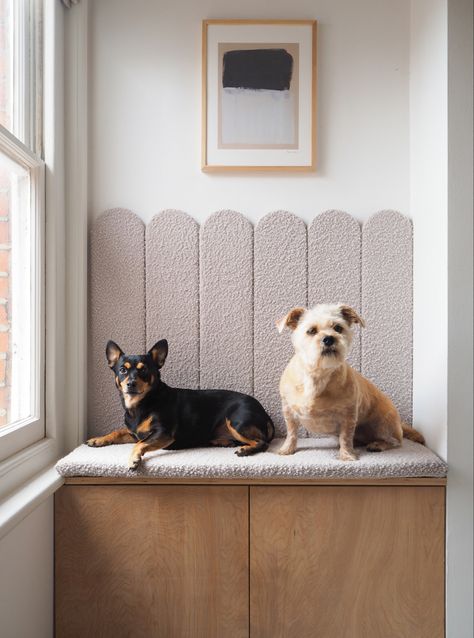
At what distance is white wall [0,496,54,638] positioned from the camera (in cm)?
126

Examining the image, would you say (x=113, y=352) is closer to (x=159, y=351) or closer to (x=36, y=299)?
(x=159, y=351)

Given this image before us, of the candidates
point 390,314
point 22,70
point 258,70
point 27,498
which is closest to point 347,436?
point 390,314

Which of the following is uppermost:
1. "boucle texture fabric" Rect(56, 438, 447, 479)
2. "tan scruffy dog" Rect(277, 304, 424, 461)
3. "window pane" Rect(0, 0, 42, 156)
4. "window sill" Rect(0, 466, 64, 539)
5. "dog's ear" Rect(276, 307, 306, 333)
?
"window pane" Rect(0, 0, 42, 156)

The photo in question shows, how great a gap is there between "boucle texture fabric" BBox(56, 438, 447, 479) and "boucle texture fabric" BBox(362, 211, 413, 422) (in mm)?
336

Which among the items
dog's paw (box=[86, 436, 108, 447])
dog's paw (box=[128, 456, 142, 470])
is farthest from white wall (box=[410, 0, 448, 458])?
dog's paw (box=[86, 436, 108, 447])

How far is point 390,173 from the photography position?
186cm

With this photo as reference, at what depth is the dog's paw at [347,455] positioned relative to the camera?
148 cm

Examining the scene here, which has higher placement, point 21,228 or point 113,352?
point 21,228

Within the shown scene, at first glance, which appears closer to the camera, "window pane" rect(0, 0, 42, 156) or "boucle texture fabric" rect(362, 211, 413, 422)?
"window pane" rect(0, 0, 42, 156)

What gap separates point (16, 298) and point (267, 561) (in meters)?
1.07

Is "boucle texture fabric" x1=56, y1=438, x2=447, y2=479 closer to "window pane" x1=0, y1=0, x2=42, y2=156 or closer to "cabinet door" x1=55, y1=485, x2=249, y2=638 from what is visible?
"cabinet door" x1=55, y1=485, x2=249, y2=638

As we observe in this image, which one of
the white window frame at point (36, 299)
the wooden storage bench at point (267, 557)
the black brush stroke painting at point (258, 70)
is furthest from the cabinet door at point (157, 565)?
the black brush stroke painting at point (258, 70)

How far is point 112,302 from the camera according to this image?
181cm

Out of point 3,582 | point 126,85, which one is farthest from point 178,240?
point 3,582
